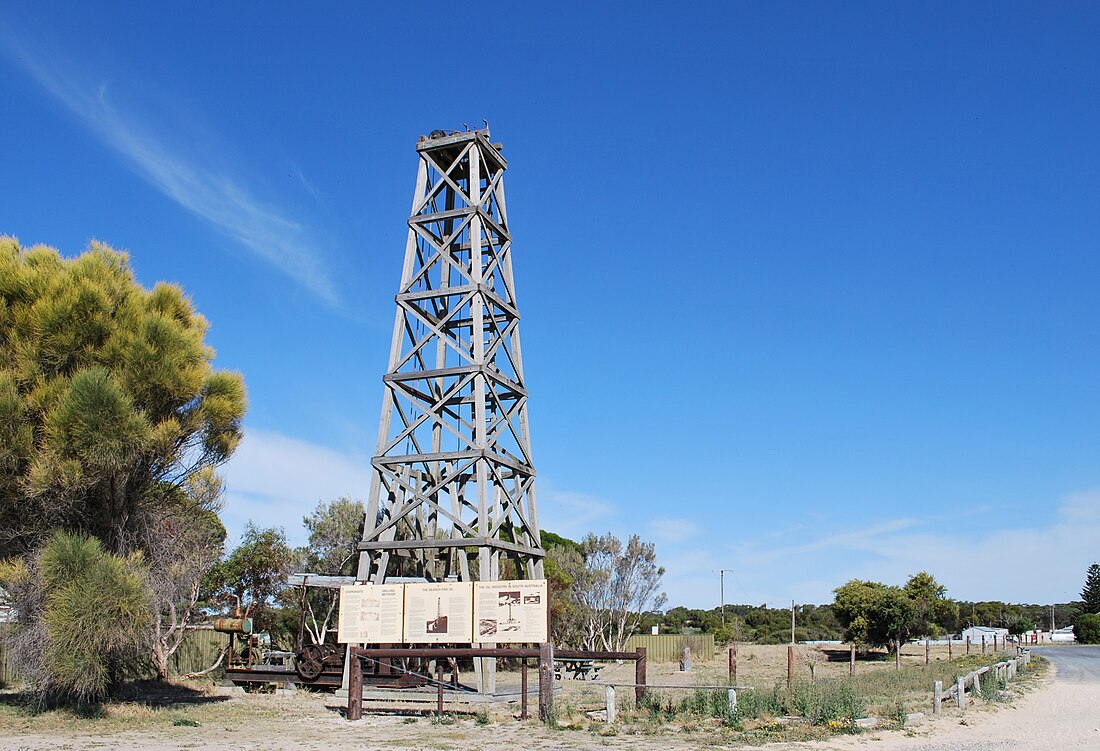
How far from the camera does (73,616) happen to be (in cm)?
1784

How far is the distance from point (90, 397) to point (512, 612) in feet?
29.1

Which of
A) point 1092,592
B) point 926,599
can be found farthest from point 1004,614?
point 926,599

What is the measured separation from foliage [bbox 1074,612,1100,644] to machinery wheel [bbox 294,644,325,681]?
7768cm

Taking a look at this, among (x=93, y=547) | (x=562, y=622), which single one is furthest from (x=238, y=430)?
(x=562, y=622)

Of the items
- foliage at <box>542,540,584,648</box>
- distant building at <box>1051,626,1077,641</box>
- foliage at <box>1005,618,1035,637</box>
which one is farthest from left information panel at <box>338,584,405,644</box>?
distant building at <box>1051,626,1077,641</box>

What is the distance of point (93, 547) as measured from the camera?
18.6 m

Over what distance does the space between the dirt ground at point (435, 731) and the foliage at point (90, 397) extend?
3873mm

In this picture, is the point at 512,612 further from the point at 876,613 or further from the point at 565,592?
the point at 876,613

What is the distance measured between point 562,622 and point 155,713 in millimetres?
26432

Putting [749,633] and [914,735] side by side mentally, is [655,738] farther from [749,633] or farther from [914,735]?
[749,633]

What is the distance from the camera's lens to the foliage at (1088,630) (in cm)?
8269

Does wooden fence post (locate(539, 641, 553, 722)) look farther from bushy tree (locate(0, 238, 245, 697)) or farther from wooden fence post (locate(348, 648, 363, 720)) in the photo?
bushy tree (locate(0, 238, 245, 697))

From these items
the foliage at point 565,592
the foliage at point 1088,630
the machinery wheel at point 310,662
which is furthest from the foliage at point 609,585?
the foliage at point 1088,630

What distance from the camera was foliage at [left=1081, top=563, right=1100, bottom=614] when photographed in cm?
11097
